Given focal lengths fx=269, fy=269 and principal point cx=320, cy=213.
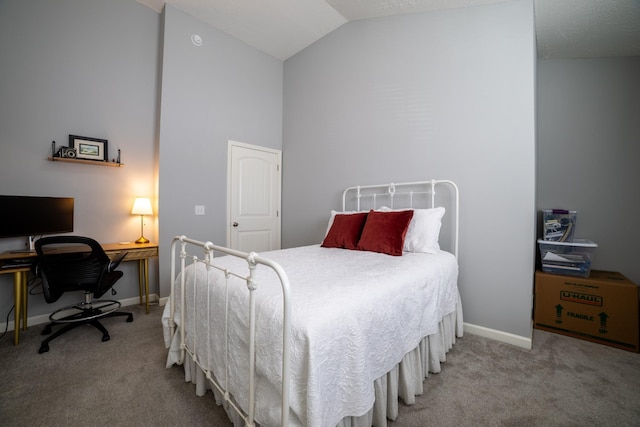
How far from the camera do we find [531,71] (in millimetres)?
2148

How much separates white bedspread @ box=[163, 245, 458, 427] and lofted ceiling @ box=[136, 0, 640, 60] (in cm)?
244

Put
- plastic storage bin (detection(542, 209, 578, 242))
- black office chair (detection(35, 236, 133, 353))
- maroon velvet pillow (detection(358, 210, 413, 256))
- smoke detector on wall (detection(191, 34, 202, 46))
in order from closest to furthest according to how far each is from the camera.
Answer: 1. black office chair (detection(35, 236, 133, 353))
2. maroon velvet pillow (detection(358, 210, 413, 256))
3. plastic storage bin (detection(542, 209, 578, 242))
4. smoke detector on wall (detection(191, 34, 202, 46))

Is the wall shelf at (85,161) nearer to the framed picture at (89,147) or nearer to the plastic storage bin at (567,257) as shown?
the framed picture at (89,147)

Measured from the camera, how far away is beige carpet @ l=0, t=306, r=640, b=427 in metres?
1.40

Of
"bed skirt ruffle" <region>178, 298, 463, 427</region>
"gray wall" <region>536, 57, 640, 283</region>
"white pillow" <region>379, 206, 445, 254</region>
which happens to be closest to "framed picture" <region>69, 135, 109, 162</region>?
"bed skirt ruffle" <region>178, 298, 463, 427</region>

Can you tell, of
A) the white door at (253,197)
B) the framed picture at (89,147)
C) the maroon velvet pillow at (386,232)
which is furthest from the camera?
the white door at (253,197)

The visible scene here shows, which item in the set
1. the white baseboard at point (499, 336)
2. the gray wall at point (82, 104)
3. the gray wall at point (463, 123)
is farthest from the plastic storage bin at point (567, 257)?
the gray wall at point (82, 104)

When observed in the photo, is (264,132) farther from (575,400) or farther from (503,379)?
(575,400)

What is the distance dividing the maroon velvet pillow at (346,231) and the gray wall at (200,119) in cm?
164

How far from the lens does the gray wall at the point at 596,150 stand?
8.52ft

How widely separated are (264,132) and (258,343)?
10.9 ft

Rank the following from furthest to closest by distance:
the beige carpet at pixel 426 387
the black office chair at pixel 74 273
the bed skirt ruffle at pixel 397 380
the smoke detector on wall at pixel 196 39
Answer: the smoke detector on wall at pixel 196 39, the black office chair at pixel 74 273, the beige carpet at pixel 426 387, the bed skirt ruffle at pixel 397 380

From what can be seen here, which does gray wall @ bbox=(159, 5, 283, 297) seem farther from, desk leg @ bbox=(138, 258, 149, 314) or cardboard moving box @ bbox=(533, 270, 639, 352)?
cardboard moving box @ bbox=(533, 270, 639, 352)

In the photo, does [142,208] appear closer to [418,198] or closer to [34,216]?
[34,216]
